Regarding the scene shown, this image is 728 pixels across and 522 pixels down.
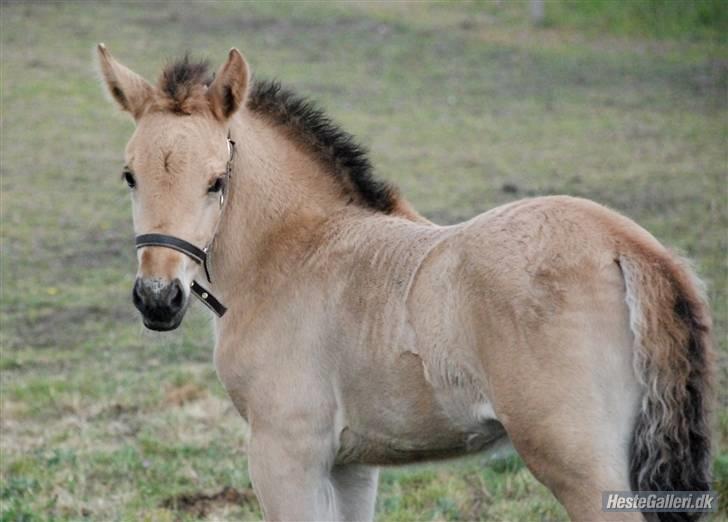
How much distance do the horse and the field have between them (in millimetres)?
469

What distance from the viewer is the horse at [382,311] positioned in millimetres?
3223

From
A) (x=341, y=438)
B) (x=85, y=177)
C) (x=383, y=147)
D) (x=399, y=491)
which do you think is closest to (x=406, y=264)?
(x=341, y=438)

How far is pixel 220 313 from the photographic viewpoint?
13.6 feet

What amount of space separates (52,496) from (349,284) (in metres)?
2.22

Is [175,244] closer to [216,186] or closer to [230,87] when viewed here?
[216,186]

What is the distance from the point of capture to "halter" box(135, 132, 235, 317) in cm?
370

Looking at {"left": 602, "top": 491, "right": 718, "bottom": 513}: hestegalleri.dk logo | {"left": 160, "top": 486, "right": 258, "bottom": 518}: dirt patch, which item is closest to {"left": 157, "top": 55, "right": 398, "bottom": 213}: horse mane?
{"left": 602, "top": 491, "right": 718, "bottom": 513}: hestegalleri.dk logo

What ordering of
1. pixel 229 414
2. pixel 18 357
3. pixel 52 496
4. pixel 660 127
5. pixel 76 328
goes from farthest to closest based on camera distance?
1. pixel 660 127
2. pixel 76 328
3. pixel 18 357
4. pixel 229 414
5. pixel 52 496

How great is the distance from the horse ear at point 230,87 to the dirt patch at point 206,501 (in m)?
2.04

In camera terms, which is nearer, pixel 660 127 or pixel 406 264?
pixel 406 264

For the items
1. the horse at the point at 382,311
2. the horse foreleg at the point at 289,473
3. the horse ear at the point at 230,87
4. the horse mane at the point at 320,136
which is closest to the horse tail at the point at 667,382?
the horse at the point at 382,311

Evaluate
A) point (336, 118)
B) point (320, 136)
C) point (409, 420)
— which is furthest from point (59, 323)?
point (336, 118)

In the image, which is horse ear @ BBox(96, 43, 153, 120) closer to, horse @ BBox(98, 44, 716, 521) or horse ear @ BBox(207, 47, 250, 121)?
horse @ BBox(98, 44, 716, 521)

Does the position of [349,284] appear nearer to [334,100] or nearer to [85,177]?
[85,177]
